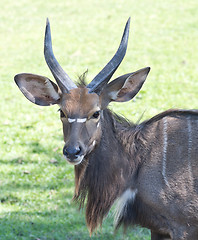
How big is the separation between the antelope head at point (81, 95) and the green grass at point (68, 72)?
0.35 metres

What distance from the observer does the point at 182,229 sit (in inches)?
154

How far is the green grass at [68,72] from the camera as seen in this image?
5289 mm

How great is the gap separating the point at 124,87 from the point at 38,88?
792 mm

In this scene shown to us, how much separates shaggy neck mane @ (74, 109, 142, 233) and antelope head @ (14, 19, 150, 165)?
12 cm

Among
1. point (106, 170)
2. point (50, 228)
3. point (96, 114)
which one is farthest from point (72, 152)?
point (50, 228)

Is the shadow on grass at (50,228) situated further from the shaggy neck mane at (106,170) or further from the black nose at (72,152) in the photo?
the black nose at (72,152)

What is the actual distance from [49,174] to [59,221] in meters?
1.05

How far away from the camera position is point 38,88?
4.27 metres

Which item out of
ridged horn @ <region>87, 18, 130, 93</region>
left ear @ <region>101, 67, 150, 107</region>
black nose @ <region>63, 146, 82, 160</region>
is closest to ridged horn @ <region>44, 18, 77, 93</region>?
ridged horn @ <region>87, 18, 130, 93</region>

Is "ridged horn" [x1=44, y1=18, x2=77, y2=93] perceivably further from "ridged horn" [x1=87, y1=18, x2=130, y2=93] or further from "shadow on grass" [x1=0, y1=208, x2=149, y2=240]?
"shadow on grass" [x1=0, y1=208, x2=149, y2=240]

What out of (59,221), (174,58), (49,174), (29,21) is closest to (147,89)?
(174,58)

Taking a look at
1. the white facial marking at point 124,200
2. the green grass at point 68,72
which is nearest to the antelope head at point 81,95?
the green grass at point 68,72

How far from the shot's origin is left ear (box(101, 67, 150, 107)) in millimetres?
4109

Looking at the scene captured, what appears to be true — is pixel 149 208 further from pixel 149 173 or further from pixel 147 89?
pixel 147 89
